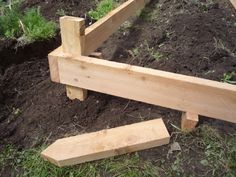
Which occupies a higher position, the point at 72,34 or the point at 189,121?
the point at 72,34

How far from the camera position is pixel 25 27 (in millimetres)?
3365

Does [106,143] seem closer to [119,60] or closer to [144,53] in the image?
[119,60]

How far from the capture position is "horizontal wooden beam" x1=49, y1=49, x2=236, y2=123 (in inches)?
83.4

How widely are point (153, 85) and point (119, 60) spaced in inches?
37.1

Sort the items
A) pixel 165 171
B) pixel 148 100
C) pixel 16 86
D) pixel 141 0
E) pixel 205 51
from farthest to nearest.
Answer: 1. pixel 141 0
2. pixel 205 51
3. pixel 16 86
4. pixel 148 100
5. pixel 165 171

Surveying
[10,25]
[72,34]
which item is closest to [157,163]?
[72,34]

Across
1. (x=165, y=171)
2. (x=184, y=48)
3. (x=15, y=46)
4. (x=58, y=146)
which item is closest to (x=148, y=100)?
(x=165, y=171)

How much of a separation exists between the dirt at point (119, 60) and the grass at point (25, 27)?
93mm

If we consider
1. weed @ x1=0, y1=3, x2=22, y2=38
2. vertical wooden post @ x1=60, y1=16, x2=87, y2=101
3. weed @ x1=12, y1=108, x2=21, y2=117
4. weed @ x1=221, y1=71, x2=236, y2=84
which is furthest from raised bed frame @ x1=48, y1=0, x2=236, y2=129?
weed @ x1=0, y1=3, x2=22, y2=38

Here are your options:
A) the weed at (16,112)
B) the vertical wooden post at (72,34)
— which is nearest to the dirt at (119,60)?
the weed at (16,112)

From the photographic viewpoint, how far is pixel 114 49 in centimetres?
327

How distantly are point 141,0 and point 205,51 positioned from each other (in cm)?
126

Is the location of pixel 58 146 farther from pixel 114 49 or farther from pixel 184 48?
pixel 184 48

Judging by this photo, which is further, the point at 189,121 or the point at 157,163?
the point at 189,121
